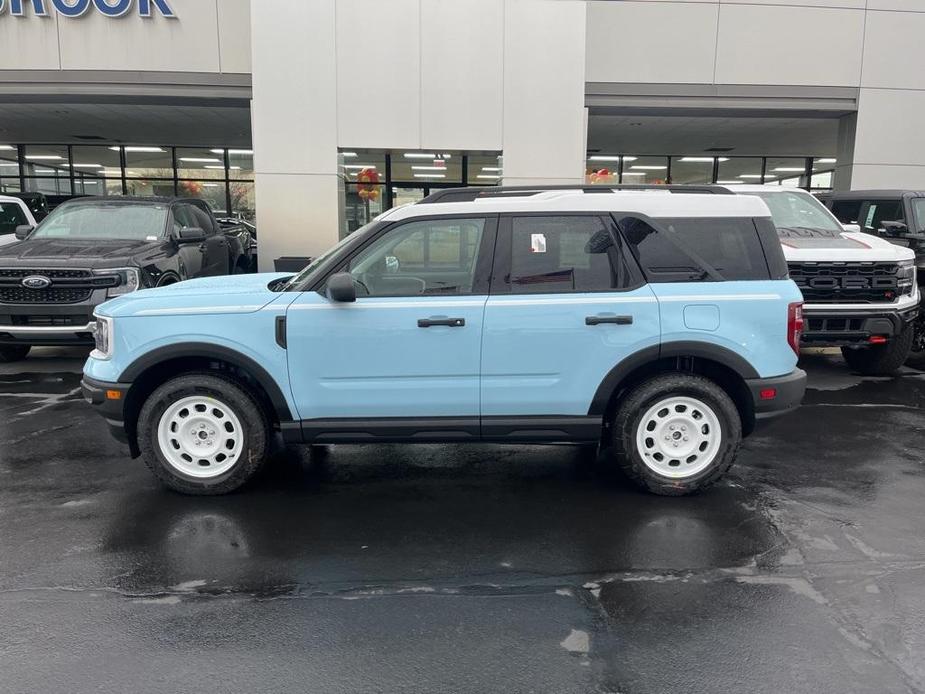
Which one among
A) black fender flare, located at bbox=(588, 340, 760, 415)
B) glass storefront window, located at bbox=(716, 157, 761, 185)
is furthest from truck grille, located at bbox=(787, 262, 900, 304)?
glass storefront window, located at bbox=(716, 157, 761, 185)

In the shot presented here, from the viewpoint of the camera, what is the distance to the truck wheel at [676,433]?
4.97 m

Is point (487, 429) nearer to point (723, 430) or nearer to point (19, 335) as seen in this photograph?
point (723, 430)

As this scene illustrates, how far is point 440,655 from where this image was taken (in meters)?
3.24

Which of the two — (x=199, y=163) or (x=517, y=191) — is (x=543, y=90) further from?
(x=199, y=163)

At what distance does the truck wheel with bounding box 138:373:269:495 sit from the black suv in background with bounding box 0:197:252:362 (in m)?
2.66

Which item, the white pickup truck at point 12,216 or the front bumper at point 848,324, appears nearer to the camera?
the front bumper at point 848,324

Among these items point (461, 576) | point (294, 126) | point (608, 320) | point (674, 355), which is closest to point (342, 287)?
point (608, 320)

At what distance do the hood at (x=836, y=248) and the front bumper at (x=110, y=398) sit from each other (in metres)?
6.68

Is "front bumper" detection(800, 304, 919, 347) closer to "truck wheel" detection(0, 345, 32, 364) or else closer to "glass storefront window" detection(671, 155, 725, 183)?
"truck wheel" detection(0, 345, 32, 364)

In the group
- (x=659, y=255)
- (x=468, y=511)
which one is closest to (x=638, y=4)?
(x=659, y=255)

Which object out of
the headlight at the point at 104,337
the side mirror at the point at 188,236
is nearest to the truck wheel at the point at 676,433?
the headlight at the point at 104,337

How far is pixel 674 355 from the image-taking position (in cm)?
491

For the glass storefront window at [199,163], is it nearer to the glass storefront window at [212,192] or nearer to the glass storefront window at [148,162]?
the glass storefront window at [212,192]

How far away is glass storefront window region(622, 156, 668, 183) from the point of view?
2369 cm
